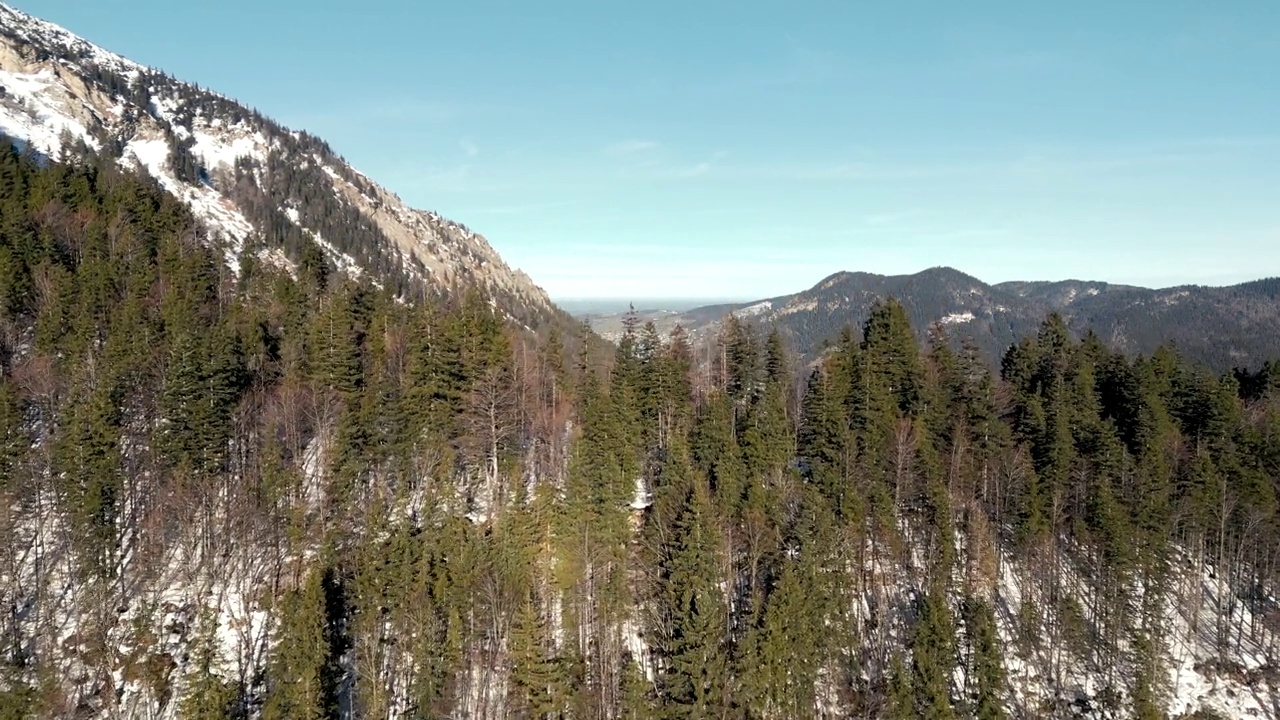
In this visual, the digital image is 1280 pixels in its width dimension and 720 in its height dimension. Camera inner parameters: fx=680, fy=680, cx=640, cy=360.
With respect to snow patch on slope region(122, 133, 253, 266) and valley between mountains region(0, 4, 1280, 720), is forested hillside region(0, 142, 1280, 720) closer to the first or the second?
valley between mountains region(0, 4, 1280, 720)

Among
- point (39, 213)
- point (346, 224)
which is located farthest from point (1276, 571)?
point (346, 224)

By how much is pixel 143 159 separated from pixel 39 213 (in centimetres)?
10212

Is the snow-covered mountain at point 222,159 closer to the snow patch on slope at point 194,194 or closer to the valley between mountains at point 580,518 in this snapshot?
the snow patch on slope at point 194,194

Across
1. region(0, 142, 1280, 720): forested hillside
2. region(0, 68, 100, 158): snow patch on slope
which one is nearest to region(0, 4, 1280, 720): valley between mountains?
region(0, 142, 1280, 720): forested hillside

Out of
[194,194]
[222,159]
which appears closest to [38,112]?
[194,194]

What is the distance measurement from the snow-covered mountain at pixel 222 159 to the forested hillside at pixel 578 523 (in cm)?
7679

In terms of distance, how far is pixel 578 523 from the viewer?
124 feet

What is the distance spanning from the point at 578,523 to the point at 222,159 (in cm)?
17304

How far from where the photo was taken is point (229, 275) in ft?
235

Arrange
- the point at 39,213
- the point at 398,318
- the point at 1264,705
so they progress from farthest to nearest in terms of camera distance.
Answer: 1. the point at 39,213
2. the point at 398,318
3. the point at 1264,705

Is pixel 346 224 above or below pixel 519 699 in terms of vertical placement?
above

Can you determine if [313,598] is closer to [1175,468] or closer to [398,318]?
[398,318]

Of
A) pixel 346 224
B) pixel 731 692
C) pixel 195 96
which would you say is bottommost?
pixel 731 692

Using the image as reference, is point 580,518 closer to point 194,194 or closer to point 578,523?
point 578,523
